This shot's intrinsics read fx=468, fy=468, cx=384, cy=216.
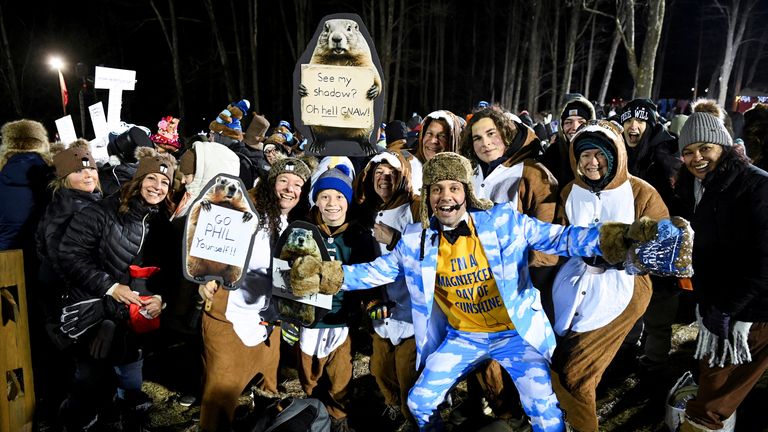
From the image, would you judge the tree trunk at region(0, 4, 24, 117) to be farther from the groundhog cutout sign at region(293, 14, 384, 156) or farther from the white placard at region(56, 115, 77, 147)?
the groundhog cutout sign at region(293, 14, 384, 156)

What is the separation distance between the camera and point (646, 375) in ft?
13.4

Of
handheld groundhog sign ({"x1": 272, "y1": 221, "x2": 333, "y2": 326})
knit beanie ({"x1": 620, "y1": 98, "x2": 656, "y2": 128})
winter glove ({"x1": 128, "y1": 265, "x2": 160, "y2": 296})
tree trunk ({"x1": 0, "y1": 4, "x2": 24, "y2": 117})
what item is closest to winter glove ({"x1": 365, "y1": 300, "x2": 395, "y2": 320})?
handheld groundhog sign ({"x1": 272, "y1": 221, "x2": 333, "y2": 326})

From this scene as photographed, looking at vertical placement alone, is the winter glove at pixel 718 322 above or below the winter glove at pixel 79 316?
above

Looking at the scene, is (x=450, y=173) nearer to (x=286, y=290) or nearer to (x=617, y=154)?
(x=617, y=154)

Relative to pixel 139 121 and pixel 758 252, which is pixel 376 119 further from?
pixel 139 121

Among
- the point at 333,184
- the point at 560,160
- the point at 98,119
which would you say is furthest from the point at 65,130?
the point at 560,160

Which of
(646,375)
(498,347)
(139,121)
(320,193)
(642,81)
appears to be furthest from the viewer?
(139,121)

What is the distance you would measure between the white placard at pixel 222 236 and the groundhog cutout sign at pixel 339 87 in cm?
110

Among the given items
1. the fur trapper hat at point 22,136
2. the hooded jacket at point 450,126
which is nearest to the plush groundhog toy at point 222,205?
the hooded jacket at point 450,126

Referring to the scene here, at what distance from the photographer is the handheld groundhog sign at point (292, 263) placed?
2.76 metres

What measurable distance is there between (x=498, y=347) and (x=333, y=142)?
6.41 feet

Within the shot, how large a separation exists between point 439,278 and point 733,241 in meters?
1.70

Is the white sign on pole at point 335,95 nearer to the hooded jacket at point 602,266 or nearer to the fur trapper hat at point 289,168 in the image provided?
the fur trapper hat at point 289,168

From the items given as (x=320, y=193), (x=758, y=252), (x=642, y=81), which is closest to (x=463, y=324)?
(x=320, y=193)
